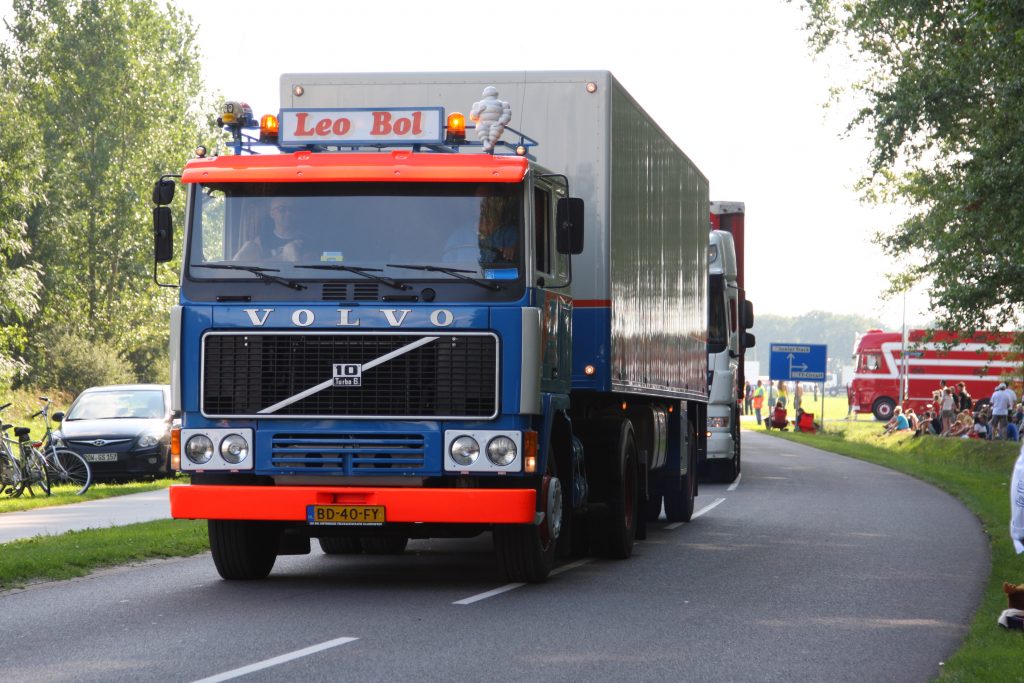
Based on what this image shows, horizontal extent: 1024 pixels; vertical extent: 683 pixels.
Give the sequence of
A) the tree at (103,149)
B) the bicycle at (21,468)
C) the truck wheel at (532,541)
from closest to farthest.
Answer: the truck wheel at (532,541) < the bicycle at (21,468) < the tree at (103,149)

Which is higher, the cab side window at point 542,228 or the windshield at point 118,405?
the cab side window at point 542,228

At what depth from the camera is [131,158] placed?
54.6 meters

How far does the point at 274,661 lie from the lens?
8.23 m

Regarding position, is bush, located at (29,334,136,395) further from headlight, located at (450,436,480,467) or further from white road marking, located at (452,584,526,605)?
headlight, located at (450,436,480,467)

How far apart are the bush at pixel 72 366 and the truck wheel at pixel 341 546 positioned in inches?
1337

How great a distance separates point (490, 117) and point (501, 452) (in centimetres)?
259

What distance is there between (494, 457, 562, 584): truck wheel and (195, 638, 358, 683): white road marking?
2.70 meters

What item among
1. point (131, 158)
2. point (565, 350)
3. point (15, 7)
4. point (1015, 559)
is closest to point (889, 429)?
point (131, 158)

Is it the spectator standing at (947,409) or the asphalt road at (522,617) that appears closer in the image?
the asphalt road at (522,617)

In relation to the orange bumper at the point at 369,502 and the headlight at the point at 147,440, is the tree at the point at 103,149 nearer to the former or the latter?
the headlight at the point at 147,440

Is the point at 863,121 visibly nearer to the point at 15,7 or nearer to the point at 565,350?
the point at 565,350

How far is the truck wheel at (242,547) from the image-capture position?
11.9m

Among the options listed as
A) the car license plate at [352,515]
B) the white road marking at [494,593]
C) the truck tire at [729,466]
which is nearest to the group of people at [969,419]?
the truck tire at [729,466]

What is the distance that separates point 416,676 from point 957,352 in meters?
68.5
